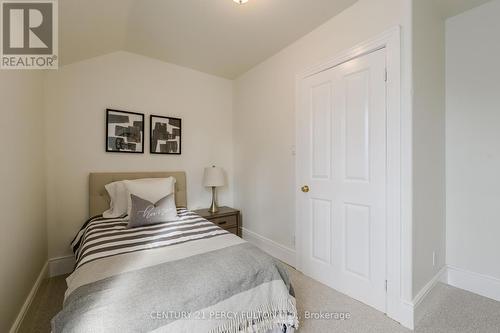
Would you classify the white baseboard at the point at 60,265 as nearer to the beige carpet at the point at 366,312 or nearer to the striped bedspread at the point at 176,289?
the beige carpet at the point at 366,312

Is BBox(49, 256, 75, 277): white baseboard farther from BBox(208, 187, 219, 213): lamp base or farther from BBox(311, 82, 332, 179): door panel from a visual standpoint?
BBox(311, 82, 332, 179): door panel

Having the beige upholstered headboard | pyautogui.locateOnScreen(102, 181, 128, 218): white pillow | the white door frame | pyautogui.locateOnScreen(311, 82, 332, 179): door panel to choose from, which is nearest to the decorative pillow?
pyautogui.locateOnScreen(102, 181, 128, 218): white pillow

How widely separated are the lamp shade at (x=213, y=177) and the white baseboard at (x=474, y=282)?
2.62m

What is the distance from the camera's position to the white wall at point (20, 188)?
4.60 ft

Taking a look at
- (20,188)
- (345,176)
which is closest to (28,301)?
(20,188)

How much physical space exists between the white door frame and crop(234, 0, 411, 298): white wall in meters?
0.07

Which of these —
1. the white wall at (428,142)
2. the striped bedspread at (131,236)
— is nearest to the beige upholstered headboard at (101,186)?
Answer: the striped bedspread at (131,236)

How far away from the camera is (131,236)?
1.73m

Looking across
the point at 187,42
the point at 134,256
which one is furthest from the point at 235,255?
the point at 187,42

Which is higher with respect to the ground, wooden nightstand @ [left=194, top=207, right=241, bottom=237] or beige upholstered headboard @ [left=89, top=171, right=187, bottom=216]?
beige upholstered headboard @ [left=89, top=171, right=187, bottom=216]

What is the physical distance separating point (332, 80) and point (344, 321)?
2.00m

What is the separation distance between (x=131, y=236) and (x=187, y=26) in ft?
6.60

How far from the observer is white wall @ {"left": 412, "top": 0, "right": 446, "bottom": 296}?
5.34ft

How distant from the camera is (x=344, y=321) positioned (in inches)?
64.4
